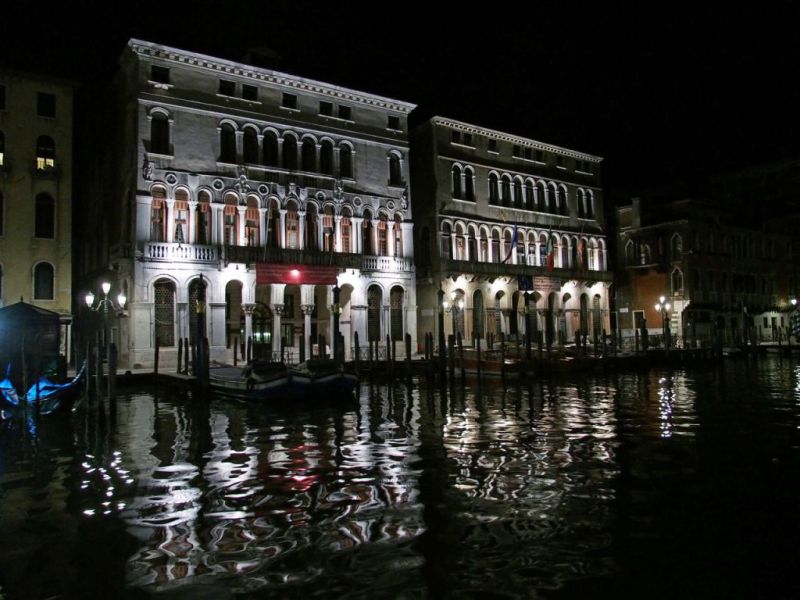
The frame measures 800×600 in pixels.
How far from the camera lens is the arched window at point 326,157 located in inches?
1141

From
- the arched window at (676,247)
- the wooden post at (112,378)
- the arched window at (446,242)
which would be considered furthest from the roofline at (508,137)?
the wooden post at (112,378)

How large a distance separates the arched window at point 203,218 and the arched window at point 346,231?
19.1 feet

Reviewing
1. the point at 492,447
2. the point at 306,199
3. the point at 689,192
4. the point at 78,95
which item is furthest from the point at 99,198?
the point at 689,192

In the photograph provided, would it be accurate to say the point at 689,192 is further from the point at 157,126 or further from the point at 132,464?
the point at 132,464

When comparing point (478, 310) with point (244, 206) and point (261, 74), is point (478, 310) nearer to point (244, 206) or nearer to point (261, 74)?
Result: point (244, 206)

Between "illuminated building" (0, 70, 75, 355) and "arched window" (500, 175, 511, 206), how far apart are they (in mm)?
20682

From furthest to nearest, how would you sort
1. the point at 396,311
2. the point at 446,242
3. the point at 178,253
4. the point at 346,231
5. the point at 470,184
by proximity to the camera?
the point at 470,184, the point at 446,242, the point at 396,311, the point at 346,231, the point at 178,253

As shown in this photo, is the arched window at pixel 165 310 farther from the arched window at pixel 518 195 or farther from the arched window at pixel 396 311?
the arched window at pixel 518 195

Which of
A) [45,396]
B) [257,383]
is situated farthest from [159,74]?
[45,396]

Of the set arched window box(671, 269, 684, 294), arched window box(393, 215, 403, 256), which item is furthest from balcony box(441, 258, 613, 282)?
arched window box(671, 269, 684, 294)

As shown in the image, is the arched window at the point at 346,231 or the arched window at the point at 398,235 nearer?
the arched window at the point at 346,231

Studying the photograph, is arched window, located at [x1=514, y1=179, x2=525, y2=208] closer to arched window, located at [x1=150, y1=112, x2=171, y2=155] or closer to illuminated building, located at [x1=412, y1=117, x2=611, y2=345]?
illuminated building, located at [x1=412, y1=117, x2=611, y2=345]

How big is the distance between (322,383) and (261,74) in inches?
612

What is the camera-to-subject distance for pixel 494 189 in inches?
1393
